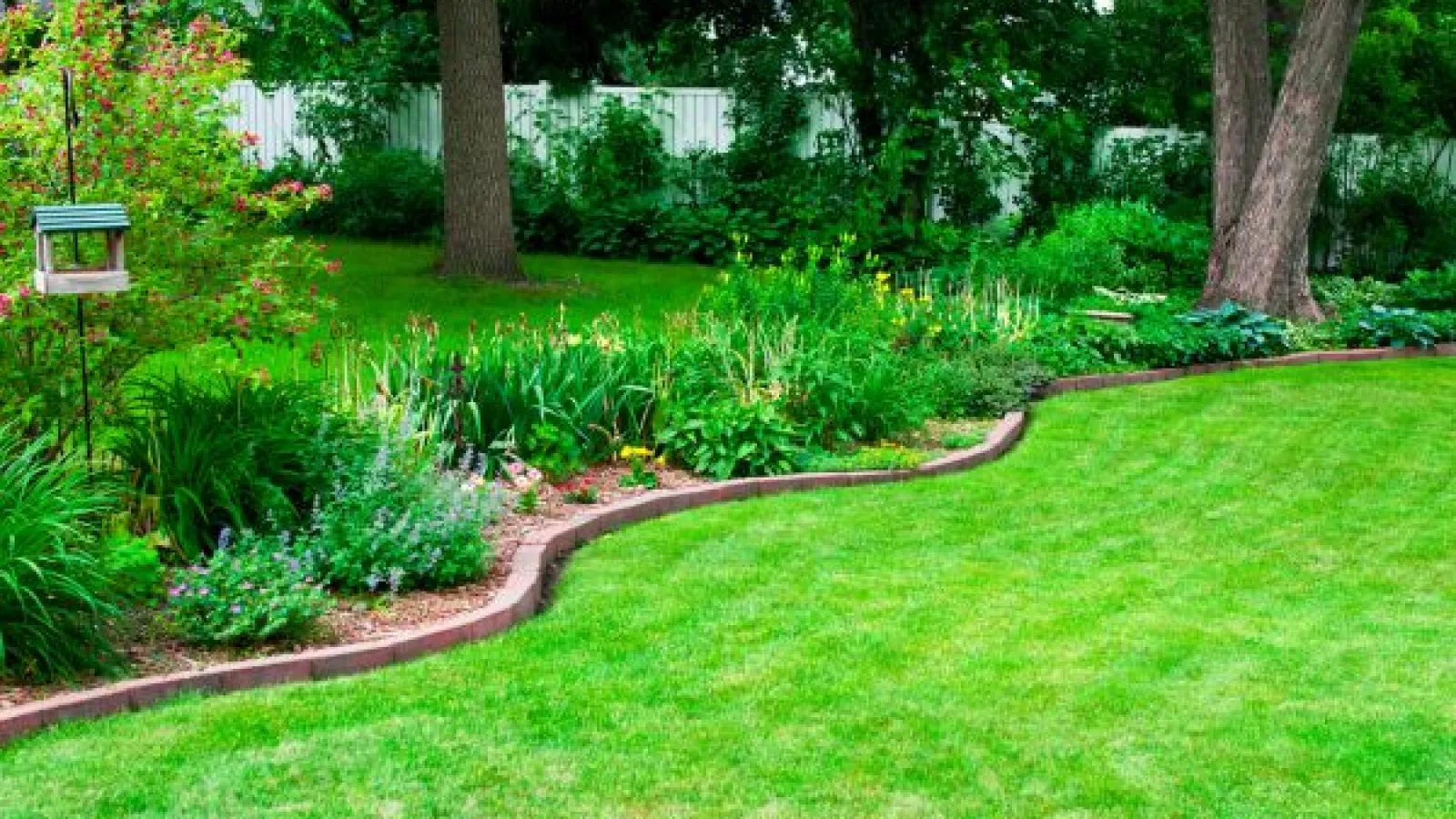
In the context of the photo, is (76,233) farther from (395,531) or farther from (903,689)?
(903,689)

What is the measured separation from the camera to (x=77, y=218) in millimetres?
7355

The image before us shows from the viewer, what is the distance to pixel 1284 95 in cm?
1584

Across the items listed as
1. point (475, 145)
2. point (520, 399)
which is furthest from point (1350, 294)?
point (520, 399)

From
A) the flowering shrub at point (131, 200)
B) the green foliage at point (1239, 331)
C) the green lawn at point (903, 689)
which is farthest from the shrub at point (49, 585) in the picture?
the green foliage at point (1239, 331)

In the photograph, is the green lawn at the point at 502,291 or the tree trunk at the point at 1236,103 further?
the tree trunk at the point at 1236,103

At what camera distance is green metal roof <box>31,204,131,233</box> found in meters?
7.29

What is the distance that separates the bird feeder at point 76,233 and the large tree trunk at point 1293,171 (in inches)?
410

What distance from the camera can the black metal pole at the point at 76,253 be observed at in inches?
303

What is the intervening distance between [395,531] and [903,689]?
2.18 meters

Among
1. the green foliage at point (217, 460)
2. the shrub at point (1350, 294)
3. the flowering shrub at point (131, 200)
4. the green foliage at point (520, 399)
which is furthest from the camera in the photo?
the shrub at point (1350, 294)

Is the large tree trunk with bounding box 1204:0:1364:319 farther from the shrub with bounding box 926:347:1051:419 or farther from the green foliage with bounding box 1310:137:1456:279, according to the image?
the green foliage with bounding box 1310:137:1456:279

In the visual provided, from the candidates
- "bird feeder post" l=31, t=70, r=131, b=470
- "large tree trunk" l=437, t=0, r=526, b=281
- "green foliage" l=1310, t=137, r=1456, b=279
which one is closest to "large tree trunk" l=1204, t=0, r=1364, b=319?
"green foliage" l=1310, t=137, r=1456, b=279

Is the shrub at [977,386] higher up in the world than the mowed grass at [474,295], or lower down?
lower down

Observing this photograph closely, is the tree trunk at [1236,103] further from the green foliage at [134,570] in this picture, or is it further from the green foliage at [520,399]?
the green foliage at [134,570]
